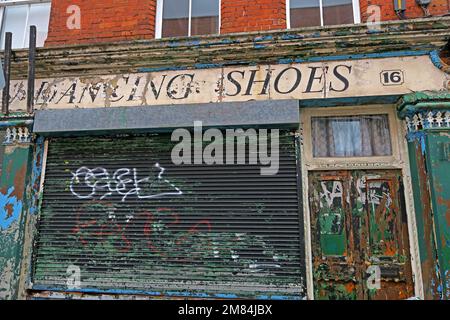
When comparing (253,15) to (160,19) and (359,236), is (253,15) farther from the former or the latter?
(359,236)

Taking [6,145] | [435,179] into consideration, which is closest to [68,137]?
[6,145]

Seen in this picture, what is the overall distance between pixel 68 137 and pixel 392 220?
496 cm

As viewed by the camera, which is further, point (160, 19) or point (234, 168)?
Result: point (160, 19)

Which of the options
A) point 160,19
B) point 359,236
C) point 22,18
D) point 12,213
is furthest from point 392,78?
point 22,18

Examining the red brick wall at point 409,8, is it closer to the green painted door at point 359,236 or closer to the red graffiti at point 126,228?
the green painted door at point 359,236

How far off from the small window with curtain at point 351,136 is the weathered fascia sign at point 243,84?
1.56 feet

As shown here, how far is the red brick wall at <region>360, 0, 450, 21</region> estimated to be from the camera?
538 cm

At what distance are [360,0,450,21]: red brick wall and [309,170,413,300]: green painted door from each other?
7.62ft

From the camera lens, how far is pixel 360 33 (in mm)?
5176

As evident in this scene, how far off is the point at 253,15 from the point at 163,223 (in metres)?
3.49

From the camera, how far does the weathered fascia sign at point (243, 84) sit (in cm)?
511

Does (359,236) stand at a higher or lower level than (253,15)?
lower

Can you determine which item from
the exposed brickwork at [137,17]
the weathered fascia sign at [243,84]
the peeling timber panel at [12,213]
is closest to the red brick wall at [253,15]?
the exposed brickwork at [137,17]

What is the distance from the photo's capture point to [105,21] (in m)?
6.18
